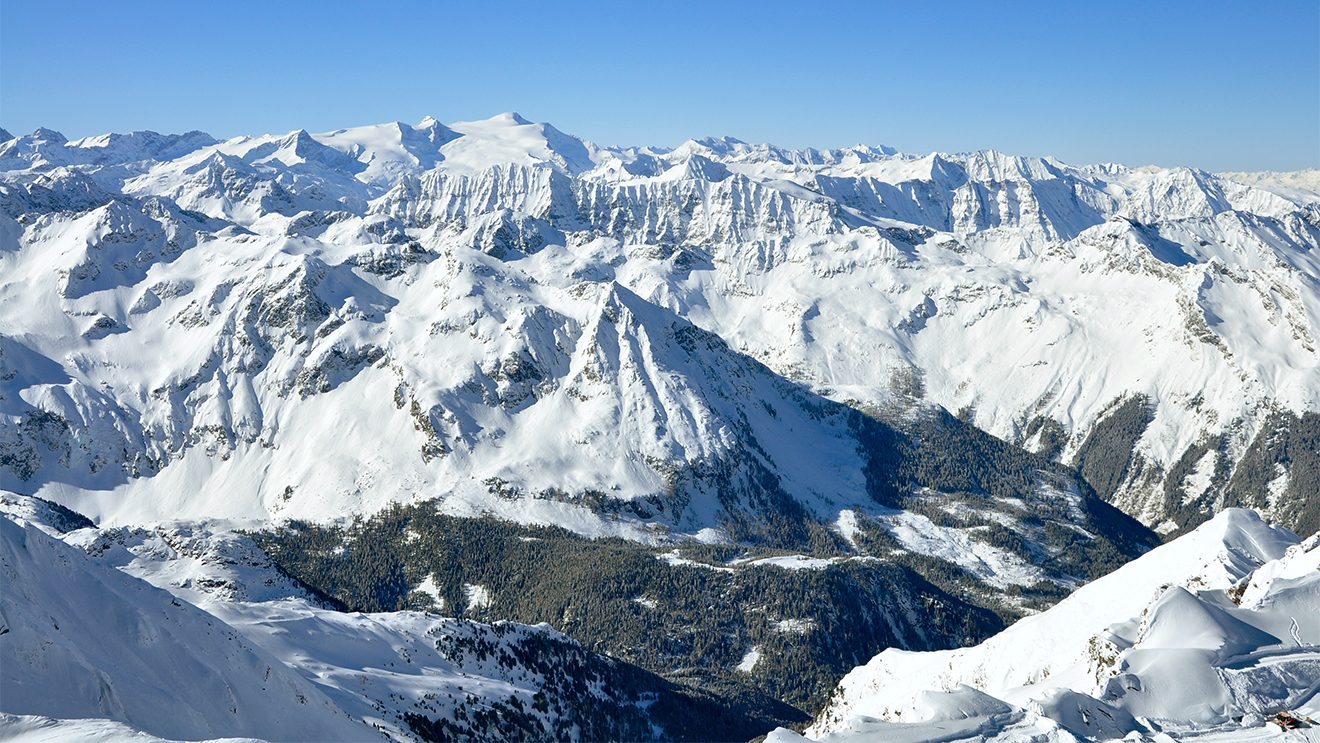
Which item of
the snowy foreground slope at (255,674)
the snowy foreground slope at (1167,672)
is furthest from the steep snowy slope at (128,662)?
the snowy foreground slope at (1167,672)

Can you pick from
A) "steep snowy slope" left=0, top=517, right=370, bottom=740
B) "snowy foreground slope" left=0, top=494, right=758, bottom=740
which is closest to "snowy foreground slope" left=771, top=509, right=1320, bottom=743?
"steep snowy slope" left=0, top=517, right=370, bottom=740

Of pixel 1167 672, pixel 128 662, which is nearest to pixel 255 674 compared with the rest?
pixel 128 662

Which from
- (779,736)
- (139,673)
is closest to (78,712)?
(139,673)

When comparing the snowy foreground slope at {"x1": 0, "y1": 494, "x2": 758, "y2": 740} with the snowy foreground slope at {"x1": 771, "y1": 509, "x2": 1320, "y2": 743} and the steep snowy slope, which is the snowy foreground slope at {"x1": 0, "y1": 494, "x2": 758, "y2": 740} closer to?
the steep snowy slope

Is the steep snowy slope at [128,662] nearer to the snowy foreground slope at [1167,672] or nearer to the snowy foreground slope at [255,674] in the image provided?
the snowy foreground slope at [255,674]

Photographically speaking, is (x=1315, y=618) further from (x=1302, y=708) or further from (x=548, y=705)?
(x=548, y=705)

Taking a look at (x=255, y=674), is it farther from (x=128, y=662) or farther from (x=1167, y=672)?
(x=1167, y=672)
